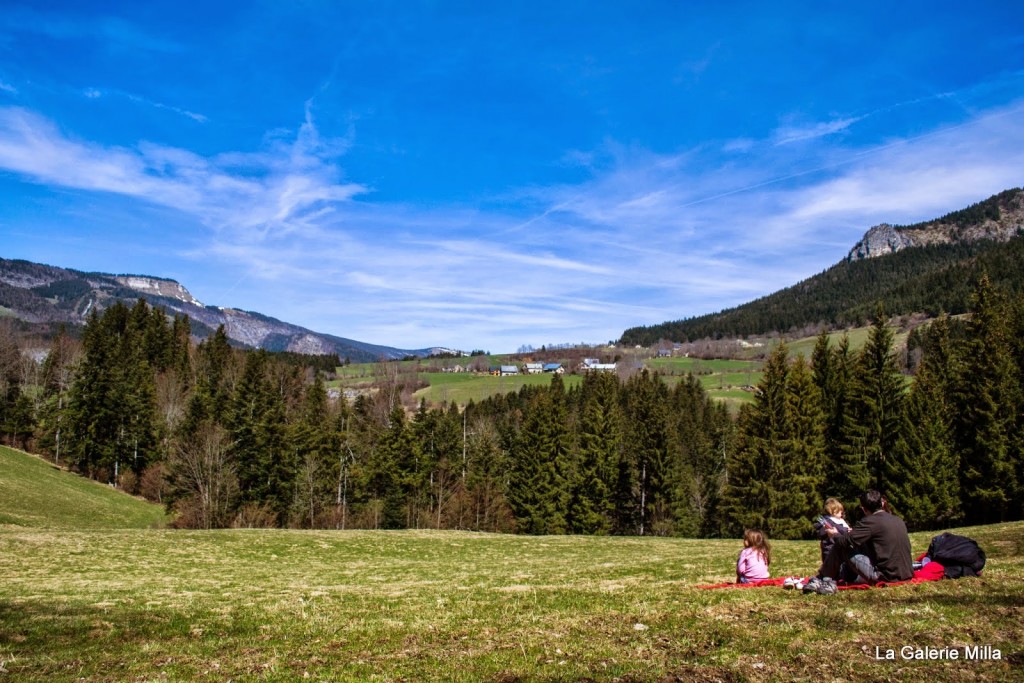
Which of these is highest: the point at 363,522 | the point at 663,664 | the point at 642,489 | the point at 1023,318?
the point at 1023,318

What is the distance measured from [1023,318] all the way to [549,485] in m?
39.1

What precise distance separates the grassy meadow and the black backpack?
12.5 inches

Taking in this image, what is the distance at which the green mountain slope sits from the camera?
40250mm

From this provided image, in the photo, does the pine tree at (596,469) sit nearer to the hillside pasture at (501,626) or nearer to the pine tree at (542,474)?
the pine tree at (542,474)

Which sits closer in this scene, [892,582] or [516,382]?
[892,582]

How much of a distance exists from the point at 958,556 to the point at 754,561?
153 inches

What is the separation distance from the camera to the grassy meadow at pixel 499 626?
720cm

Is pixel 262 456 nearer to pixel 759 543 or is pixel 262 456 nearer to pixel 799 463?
pixel 799 463

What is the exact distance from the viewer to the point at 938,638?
7.39m

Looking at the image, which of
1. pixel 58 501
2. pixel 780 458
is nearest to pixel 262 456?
pixel 58 501

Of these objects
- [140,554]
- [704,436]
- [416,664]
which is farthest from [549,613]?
[704,436]

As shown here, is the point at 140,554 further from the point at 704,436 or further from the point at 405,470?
the point at 704,436

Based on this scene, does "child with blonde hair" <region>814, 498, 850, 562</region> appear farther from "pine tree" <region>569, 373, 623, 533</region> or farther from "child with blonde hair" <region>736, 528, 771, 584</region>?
"pine tree" <region>569, 373, 623, 533</region>

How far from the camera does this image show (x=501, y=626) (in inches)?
378
